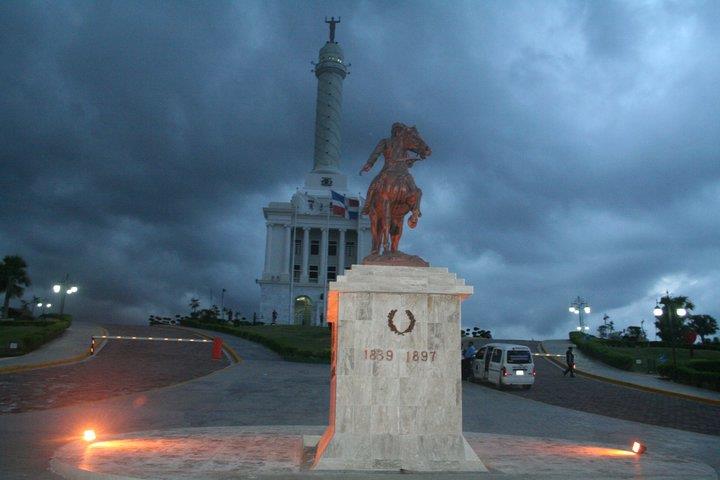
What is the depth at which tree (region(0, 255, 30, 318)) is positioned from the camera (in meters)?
56.9

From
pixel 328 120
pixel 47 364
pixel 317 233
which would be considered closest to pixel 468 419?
pixel 47 364

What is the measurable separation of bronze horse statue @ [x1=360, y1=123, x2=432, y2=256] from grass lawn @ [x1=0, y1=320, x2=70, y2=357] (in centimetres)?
2457

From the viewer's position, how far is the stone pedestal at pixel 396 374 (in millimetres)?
9000

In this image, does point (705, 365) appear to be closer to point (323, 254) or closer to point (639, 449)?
point (639, 449)

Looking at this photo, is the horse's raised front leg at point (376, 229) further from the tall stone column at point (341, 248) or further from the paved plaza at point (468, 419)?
the tall stone column at point (341, 248)

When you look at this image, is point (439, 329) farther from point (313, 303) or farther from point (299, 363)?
point (313, 303)

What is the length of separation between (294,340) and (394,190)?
32977 mm

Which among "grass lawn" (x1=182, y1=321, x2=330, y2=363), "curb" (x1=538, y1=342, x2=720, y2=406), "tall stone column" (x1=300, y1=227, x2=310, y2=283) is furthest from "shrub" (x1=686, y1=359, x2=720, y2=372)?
"tall stone column" (x1=300, y1=227, x2=310, y2=283)

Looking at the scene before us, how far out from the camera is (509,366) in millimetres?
24016

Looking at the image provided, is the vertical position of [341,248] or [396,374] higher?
[341,248]

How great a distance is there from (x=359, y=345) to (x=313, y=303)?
65.0 metres

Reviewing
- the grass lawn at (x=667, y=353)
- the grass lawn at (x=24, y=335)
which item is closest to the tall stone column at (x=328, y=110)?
the grass lawn at (x=24, y=335)

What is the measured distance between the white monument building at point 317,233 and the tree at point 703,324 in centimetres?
3900

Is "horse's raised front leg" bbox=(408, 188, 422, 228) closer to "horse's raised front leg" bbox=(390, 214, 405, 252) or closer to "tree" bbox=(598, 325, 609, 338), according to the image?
"horse's raised front leg" bbox=(390, 214, 405, 252)
